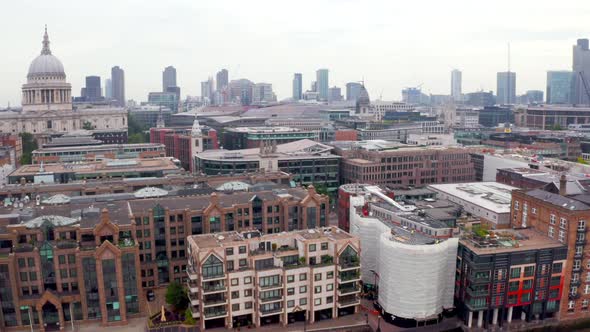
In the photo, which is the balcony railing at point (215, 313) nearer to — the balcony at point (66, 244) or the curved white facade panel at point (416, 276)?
the balcony at point (66, 244)

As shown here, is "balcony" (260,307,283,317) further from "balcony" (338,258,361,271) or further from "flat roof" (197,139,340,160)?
"flat roof" (197,139,340,160)

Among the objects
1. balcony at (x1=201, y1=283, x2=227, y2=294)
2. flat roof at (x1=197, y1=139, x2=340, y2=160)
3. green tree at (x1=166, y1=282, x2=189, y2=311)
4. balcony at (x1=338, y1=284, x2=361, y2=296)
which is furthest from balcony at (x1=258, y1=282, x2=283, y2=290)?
flat roof at (x1=197, y1=139, x2=340, y2=160)

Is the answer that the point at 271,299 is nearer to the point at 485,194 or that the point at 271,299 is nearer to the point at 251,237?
the point at 251,237

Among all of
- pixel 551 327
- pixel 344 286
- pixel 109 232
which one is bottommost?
pixel 551 327

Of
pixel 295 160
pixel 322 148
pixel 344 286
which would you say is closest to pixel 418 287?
pixel 344 286

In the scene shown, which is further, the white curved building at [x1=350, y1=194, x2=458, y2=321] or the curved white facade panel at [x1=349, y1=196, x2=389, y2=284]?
the curved white facade panel at [x1=349, y1=196, x2=389, y2=284]

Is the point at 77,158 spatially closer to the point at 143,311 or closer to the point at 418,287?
the point at 143,311
